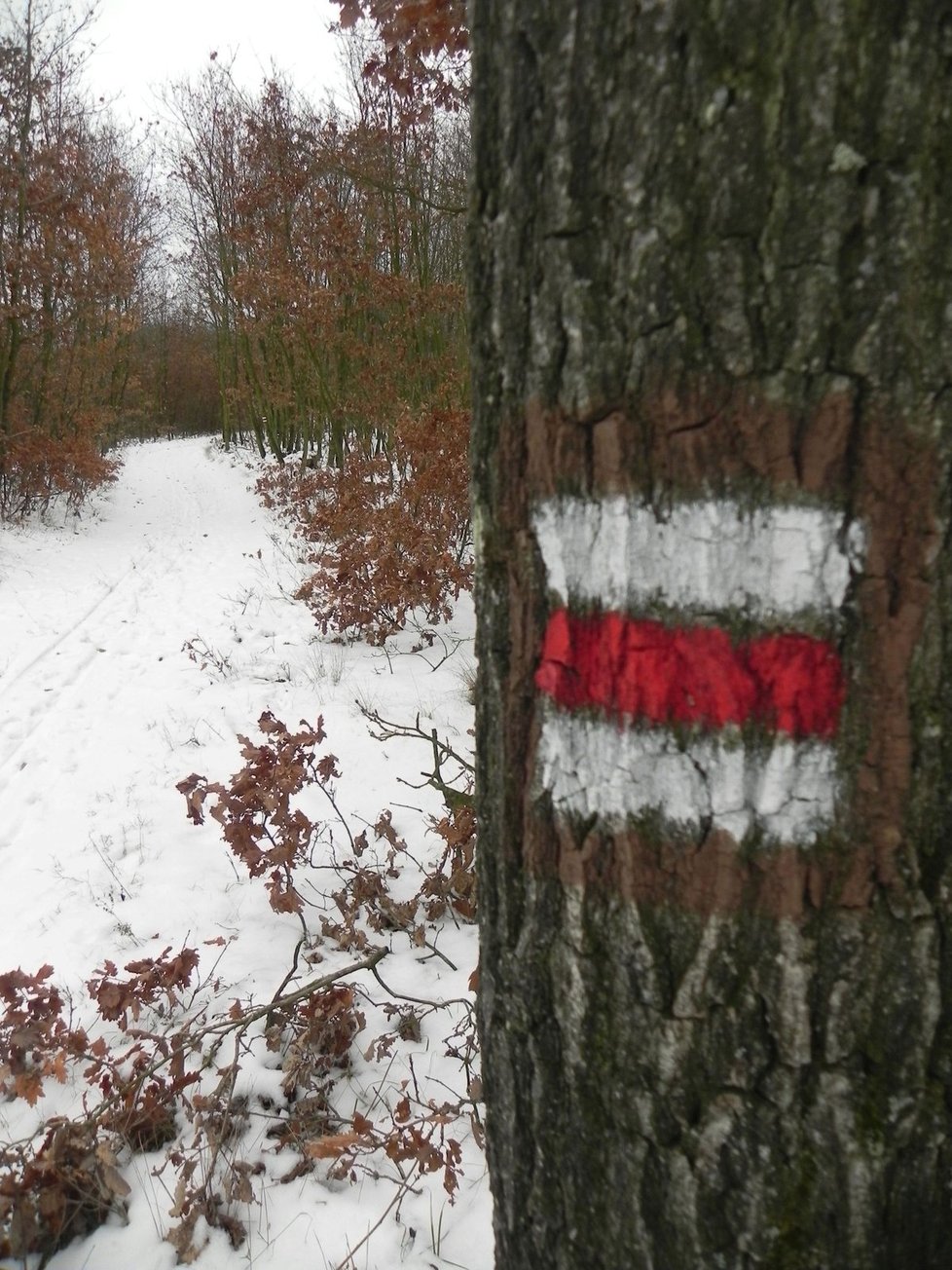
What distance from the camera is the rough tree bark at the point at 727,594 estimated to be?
697 mm

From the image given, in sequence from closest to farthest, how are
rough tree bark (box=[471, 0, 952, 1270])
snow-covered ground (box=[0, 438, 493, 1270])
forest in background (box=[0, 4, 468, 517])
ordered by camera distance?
rough tree bark (box=[471, 0, 952, 1270]) < snow-covered ground (box=[0, 438, 493, 1270]) < forest in background (box=[0, 4, 468, 517])

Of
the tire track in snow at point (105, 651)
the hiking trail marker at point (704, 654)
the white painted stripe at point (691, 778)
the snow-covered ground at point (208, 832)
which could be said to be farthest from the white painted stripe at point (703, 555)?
the tire track in snow at point (105, 651)

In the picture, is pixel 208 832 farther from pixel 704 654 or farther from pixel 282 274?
pixel 282 274

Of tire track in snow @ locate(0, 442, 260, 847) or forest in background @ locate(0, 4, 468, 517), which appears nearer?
tire track in snow @ locate(0, 442, 260, 847)

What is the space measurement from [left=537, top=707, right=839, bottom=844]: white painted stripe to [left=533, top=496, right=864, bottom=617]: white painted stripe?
0.14 meters

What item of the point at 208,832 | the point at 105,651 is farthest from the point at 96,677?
the point at 208,832

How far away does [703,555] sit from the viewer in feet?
2.55

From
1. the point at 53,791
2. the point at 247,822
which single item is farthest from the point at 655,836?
the point at 53,791

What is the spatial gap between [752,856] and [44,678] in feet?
19.7

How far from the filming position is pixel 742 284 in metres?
0.72

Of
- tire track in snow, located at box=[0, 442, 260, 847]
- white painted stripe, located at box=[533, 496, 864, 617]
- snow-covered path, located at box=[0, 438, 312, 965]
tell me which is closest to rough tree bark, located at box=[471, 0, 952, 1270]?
white painted stripe, located at box=[533, 496, 864, 617]

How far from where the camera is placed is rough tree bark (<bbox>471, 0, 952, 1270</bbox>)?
697 mm

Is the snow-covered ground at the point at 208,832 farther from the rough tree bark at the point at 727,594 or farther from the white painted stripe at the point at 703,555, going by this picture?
the white painted stripe at the point at 703,555

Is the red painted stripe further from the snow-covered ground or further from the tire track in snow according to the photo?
the tire track in snow
